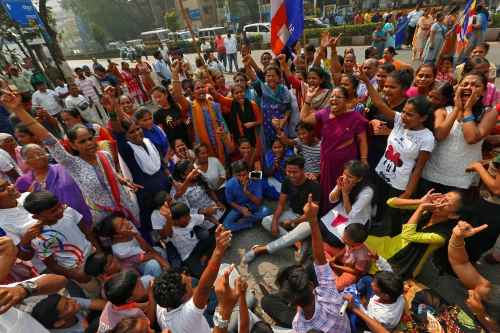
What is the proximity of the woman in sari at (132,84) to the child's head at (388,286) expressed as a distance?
1004cm

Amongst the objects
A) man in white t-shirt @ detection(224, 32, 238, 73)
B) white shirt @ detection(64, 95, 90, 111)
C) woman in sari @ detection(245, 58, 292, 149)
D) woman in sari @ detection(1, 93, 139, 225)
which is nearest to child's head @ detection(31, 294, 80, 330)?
woman in sari @ detection(1, 93, 139, 225)

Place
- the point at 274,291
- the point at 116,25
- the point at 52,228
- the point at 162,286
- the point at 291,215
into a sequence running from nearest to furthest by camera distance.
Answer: the point at 162,286 → the point at 52,228 → the point at 274,291 → the point at 291,215 → the point at 116,25

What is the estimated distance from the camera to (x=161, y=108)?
416 centimetres

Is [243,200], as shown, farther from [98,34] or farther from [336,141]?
[98,34]

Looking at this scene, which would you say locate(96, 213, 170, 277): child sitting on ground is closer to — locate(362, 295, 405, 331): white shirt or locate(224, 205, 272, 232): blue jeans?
locate(224, 205, 272, 232): blue jeans

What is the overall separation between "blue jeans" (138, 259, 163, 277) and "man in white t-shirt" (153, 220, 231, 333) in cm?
107

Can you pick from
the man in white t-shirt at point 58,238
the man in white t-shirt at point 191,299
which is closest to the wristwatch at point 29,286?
the man in white t-shirt at point 191,299

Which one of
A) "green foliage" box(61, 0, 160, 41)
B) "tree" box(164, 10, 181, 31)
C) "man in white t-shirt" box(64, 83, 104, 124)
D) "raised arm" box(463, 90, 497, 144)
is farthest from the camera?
"green foliage" box(61, 0, 160, 41)

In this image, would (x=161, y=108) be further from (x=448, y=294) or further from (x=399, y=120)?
(x=448, y=294)

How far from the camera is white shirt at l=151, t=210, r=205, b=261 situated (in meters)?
3.06

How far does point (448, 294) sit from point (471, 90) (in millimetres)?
1774

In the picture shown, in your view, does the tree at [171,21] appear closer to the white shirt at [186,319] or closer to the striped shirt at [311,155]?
the striped shirt at [311,155]

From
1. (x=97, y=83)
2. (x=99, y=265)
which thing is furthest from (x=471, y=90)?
(x=97, y=83)

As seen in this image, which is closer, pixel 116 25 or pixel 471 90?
pixel 471 90
